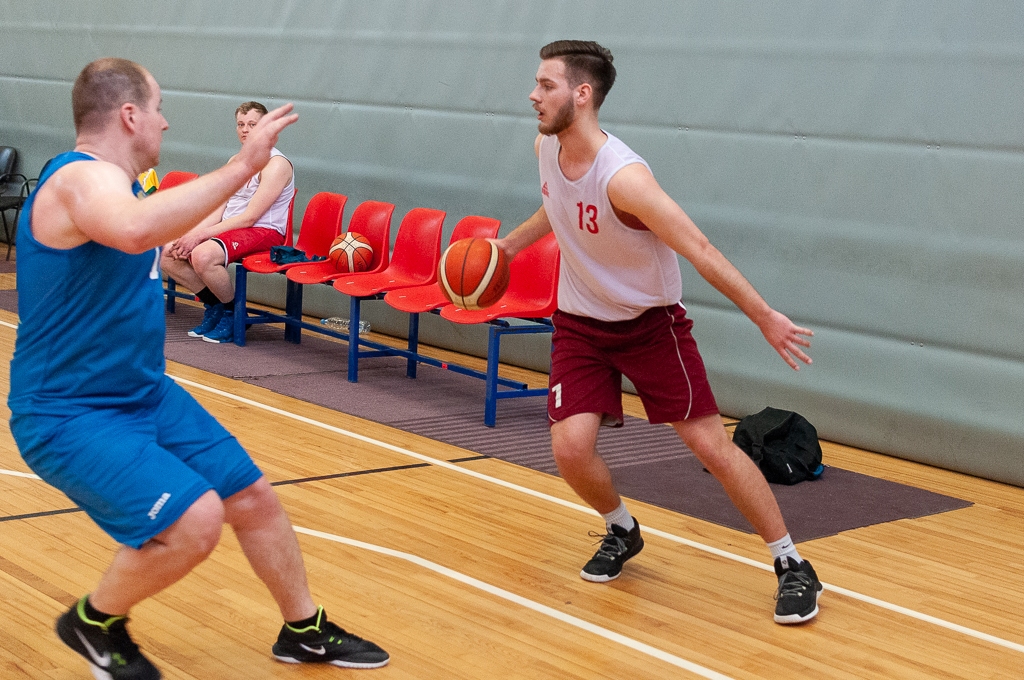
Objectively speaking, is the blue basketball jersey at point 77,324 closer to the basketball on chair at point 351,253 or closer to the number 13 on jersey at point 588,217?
the number 13 on jersey at point 588,217

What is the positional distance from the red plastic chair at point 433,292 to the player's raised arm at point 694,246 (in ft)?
8.82

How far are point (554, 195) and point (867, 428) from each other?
271cm

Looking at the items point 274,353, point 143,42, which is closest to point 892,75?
point 274,353

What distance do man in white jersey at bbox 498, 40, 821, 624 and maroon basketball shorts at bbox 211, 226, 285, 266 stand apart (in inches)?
151

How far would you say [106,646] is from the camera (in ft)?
8.19

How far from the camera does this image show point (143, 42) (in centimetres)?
932

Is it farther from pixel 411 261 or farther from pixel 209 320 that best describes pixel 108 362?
pixel 209 320

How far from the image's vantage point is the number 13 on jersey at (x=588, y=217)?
3.31 m

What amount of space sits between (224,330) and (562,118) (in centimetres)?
438

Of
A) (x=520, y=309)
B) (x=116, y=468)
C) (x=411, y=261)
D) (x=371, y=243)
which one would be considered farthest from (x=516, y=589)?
(x=371, y=243)

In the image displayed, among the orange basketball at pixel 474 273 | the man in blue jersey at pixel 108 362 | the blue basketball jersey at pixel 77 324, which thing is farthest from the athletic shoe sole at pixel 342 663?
the orange basketball at pixel 474 273

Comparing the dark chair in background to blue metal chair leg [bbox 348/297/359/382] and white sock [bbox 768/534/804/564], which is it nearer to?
blue metal chair leg [bbox 348/297/359/382]

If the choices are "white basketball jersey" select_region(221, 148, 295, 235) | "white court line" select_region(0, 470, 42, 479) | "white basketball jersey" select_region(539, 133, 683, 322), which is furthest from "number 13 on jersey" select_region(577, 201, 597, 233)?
"white basketball jersey" select_region(221, 148, 295, 235)

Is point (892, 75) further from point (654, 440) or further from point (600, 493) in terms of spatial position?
point (600, 493)
